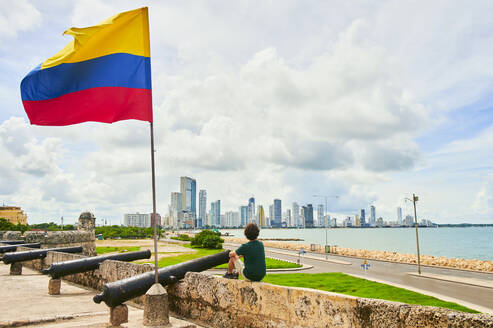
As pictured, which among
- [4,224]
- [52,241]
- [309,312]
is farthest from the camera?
[4,224]

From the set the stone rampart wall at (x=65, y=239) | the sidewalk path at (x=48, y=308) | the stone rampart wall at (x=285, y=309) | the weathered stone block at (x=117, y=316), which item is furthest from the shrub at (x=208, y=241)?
the weathered stone block at (x=117, y=316)

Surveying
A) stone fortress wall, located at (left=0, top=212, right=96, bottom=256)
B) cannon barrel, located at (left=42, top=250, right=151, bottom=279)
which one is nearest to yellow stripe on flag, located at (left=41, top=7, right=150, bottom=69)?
cannon barrel, located at (left=42, top=250, right=151, bottom=279)

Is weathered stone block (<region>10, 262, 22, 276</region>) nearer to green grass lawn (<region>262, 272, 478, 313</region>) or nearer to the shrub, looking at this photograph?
green grass lawn (<region>262, 272, 478, 313</region>)

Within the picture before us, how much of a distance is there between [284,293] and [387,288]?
18616mm

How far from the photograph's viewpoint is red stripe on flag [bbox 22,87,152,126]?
5.66 metres

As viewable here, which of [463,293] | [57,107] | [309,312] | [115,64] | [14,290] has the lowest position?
[463,293]

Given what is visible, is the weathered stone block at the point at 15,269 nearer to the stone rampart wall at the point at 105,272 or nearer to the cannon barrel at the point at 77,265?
the stone rampart wall at the point at 105,272

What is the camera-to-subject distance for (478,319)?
2.82 metres

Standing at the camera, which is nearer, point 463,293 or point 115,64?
point 115,64

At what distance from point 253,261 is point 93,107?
3523 mm

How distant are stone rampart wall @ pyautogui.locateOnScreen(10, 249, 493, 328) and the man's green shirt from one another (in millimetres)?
132

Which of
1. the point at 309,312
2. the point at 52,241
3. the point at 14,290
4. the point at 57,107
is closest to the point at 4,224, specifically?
the point at 52,241

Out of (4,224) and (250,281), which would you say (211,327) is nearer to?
(250,281)

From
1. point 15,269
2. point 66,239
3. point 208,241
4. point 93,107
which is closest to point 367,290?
point 66,239
